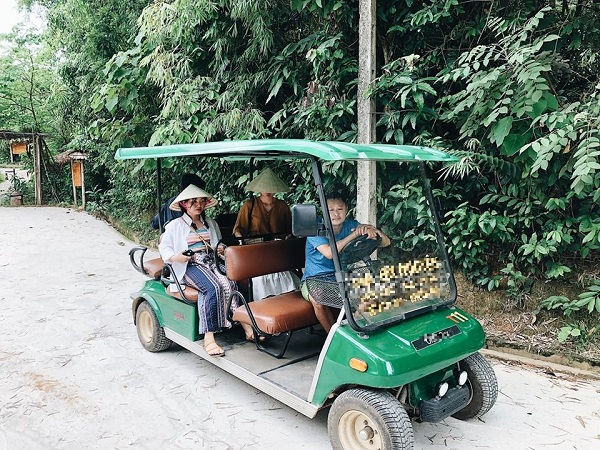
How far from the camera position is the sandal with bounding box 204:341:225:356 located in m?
3.50

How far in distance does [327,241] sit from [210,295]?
3.98 ft

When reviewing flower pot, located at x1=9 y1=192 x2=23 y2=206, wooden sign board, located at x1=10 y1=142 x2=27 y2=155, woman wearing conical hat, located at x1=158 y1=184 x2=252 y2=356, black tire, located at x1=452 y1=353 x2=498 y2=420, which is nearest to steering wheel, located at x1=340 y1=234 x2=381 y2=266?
black tire, located at x1=452 y1=353 x2=498 y2=420

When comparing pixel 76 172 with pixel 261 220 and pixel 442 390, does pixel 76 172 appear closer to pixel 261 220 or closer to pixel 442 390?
pixel 261 220

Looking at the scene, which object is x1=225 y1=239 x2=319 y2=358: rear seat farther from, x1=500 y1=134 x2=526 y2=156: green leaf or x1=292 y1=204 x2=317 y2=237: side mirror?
x1=500 y1=134 x2=526 y2=156: green leaf

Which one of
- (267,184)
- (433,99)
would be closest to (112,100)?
(267,184)

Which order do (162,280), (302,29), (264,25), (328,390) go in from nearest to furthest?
(328,390)
(162,280)
(264,25)
(302,29)

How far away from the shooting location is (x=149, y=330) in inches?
175

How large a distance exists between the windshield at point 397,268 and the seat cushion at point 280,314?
1.01ft

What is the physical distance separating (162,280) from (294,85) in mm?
2760

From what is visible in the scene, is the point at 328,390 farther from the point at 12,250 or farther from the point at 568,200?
the point at 12,250

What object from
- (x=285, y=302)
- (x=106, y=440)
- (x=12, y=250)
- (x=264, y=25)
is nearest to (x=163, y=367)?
(x=106, y=440)

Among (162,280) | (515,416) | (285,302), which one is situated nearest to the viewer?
(515,416)

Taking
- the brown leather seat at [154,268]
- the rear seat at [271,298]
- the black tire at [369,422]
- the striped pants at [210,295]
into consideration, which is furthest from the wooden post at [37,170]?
the black tire at [369,422]

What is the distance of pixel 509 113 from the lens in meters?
3.94
